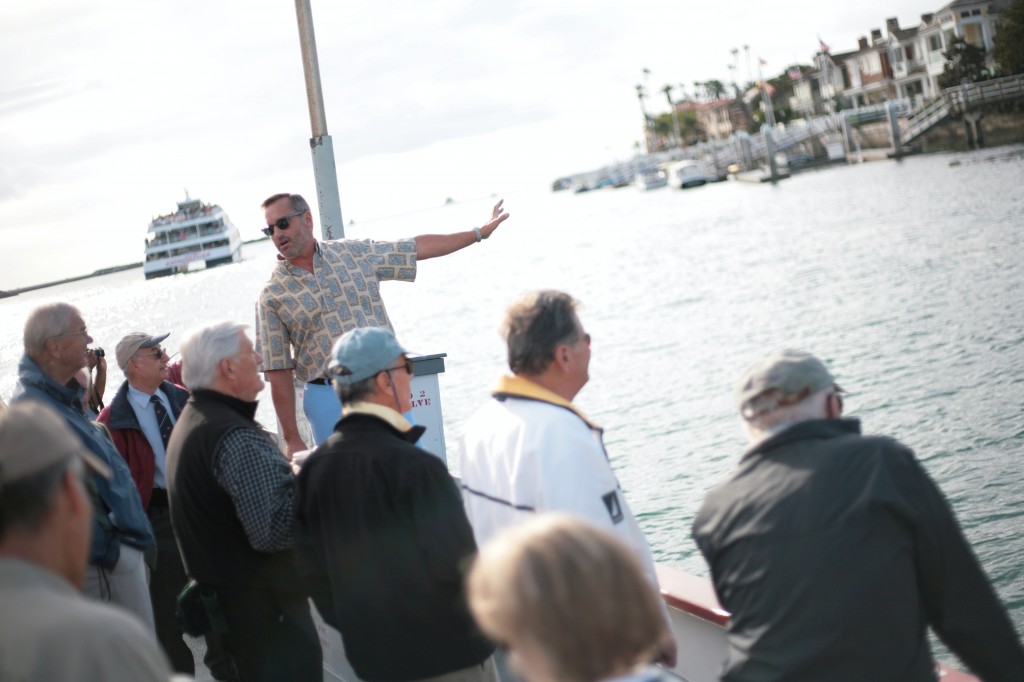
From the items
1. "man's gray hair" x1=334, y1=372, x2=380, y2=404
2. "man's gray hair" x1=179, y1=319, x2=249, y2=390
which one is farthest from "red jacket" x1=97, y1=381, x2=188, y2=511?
"man's gray hair" x1=334, y1=372, x2=380, y2=404

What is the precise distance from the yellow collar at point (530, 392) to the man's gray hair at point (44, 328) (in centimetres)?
200

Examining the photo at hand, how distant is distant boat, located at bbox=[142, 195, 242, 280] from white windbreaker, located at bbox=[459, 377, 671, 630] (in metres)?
124

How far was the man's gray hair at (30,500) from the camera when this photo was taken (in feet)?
6.23

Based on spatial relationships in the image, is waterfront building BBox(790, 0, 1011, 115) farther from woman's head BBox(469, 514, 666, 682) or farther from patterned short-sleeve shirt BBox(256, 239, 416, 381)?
woman's head BBox(469, 514, 666, 682)

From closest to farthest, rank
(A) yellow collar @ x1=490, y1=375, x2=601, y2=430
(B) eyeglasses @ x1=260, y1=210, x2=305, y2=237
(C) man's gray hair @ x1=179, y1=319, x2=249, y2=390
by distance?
(A) yellow collar @ x1=490, y1=375, x2=601, y2=430 → (C) man's gray hair @ x1=179, y1=319, x2=249, y2=390 → (B) eyeglasses @ x1=260, y1=210, x2=305, y2=237

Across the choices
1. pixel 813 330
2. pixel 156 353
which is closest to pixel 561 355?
pixel 156 353

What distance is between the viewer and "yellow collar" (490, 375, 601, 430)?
Answer: 309 centimetres

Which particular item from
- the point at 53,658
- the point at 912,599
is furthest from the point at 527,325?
the point at 53,658

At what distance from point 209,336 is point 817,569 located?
2.29m

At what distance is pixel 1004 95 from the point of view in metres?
65.9

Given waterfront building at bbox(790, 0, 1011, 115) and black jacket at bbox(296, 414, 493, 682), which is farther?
waterfront building at bbox(790, 0, 1011, 115)

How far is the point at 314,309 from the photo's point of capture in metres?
5.02

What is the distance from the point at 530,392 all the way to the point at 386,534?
0.59m

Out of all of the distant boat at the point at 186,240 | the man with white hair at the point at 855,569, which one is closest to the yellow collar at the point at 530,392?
the man with white hair at the point at 855,569
